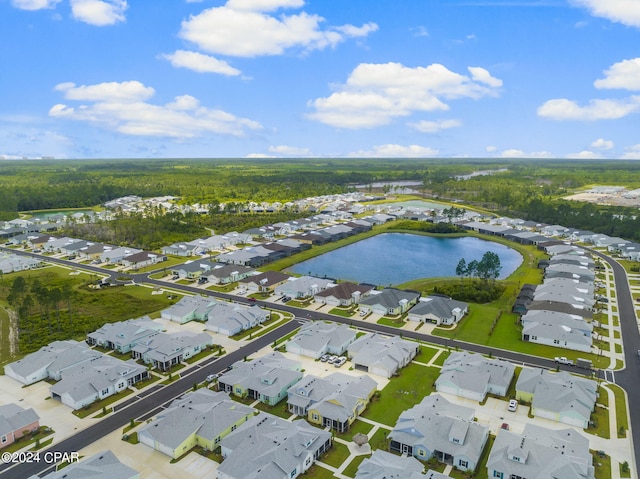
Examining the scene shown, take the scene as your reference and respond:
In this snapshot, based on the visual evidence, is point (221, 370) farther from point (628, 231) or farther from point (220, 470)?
point (628, 231)

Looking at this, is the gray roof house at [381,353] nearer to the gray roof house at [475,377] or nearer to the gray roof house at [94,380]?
the gray roof house at [475,377]

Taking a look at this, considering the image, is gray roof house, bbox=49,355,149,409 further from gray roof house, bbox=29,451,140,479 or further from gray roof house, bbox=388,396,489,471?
gray roof house, bbox=388,396,489,471

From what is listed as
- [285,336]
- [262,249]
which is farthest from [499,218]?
[285,336]

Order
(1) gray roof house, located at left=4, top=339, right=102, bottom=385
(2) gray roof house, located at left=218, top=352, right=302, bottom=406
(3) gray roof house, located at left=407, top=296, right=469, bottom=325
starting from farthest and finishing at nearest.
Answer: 1. (3) gray roof house, located at left=407, top=296, right=469, bottom=325
2. (1) gray roof house, located at left=4, top=339, right=102, bottom=385
3. (2) gray roof house, located at left=218, top=352, right=302, bottom=406

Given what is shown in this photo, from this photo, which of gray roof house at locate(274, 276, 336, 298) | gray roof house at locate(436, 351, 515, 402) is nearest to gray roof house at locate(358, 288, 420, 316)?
gray roof house at locate(274, 276, 336, 298)

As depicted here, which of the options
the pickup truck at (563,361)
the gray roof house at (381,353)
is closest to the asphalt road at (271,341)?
the pickup truck at (563,361)

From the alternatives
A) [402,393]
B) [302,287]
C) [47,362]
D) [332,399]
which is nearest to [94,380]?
[47,362]
